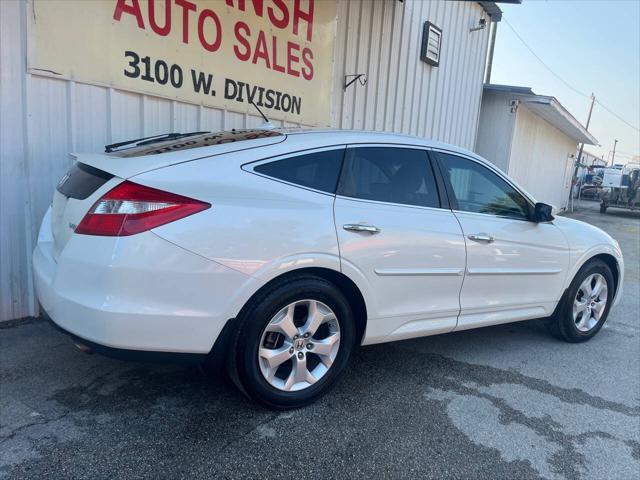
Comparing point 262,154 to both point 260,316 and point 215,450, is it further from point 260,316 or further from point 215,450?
point 215,450

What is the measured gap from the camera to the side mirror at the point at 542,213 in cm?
374

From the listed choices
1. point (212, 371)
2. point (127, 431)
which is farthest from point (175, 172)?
point (127, 431)

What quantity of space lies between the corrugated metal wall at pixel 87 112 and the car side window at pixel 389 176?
7.80ft

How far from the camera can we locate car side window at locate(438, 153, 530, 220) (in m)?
3.45

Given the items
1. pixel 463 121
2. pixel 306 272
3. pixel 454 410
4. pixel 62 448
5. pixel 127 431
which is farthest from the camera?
pixel 463 121

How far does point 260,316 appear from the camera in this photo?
2461 mm

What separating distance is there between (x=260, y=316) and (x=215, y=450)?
69 cm

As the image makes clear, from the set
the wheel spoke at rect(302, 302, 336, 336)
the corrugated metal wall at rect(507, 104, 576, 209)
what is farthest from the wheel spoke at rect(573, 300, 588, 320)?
the corrugated metal wall at rect(507, 104, 576, 209)

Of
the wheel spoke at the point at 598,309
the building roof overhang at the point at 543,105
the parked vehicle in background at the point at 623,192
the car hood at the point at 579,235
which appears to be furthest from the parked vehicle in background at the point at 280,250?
the parked vehicle in background at the point at 623,192

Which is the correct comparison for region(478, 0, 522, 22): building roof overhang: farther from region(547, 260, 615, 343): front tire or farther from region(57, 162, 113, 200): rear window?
region(57, 162, 113, 200): rear window

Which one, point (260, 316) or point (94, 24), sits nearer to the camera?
point (260, 316)

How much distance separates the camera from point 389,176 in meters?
3.12

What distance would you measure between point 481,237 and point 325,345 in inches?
55.5

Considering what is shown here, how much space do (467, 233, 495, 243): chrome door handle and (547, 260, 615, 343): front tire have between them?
1272 millimetres
